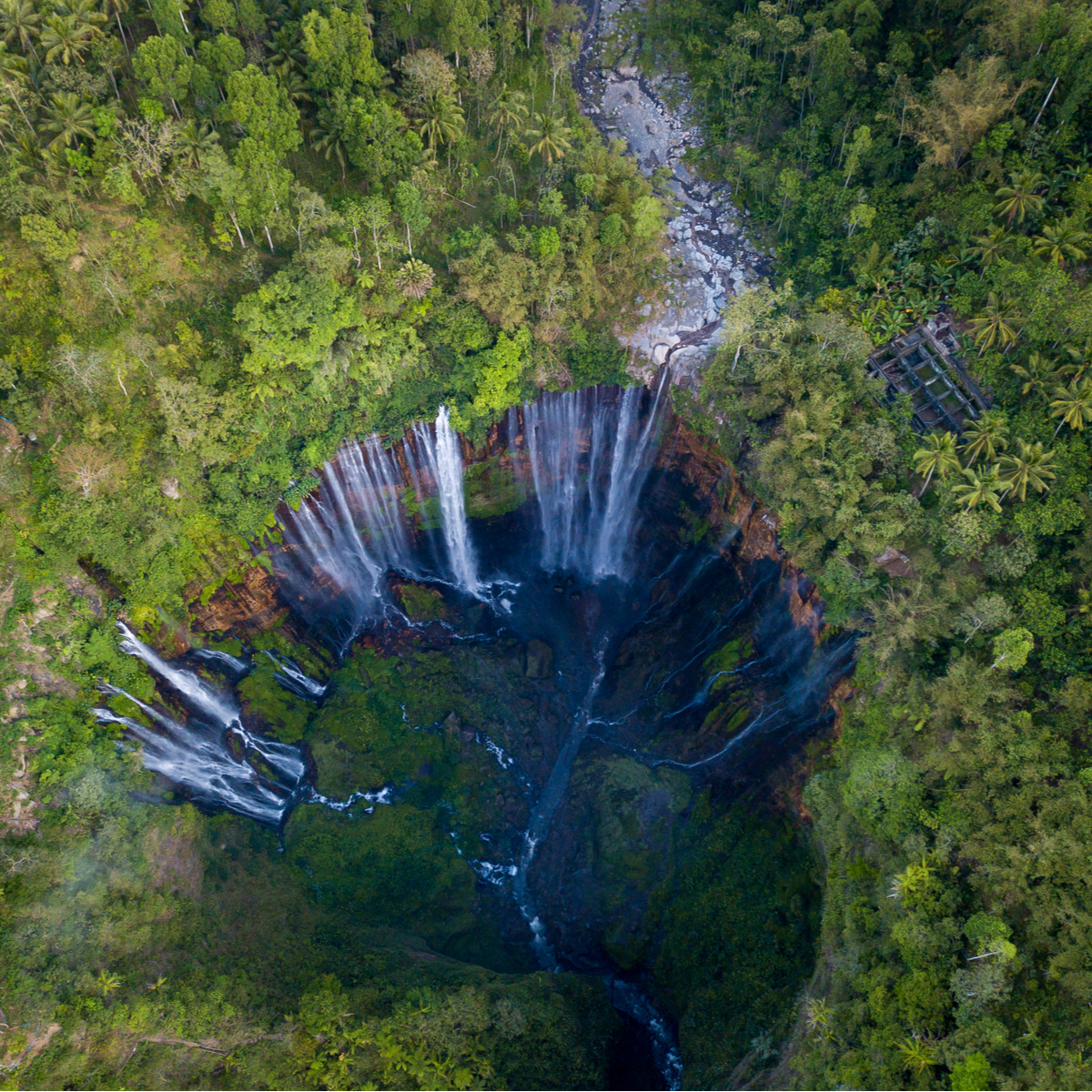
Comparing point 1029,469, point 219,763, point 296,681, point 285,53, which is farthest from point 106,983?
point 285,53

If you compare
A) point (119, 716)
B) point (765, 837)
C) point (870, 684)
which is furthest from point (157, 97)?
point (765, 837)

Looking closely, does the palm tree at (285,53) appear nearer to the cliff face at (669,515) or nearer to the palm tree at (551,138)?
the palm tree at (551,138)

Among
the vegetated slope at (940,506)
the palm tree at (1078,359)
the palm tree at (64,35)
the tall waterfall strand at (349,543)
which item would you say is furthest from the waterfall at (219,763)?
the palm tree at (1078,359)

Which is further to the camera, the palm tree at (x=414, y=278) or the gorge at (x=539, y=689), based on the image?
the gorge at (x=539, y=689)

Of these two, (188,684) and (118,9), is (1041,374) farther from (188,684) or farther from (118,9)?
(118,9)

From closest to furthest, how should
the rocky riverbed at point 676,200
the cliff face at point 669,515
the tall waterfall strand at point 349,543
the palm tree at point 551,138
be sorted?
1. the cliff face at point 669,515
2. the palm tree at point 551,138
3. the rocky riverbed at point 676,200
4. the tall waterfall strand at point 349,543

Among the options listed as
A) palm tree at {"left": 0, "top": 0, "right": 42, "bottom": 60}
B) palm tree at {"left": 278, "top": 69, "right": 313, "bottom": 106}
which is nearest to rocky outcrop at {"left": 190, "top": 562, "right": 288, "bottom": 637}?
palm tree at {"left": 278, "top": 69, "right": 313, "bottom": 106}
